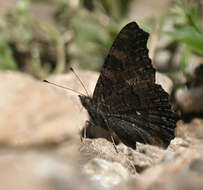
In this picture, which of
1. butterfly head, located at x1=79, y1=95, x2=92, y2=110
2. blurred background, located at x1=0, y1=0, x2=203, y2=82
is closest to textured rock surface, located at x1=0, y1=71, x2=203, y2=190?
butterfly head, located at x1=79, y1=95, x2=92, y2=110

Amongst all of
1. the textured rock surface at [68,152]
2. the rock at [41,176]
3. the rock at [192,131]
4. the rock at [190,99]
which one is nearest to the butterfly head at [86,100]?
the textured rock surface at [68,152]

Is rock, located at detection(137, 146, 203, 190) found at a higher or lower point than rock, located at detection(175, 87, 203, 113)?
lower

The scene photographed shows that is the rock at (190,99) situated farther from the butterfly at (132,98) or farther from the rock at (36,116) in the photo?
the butterfly at (132,98)

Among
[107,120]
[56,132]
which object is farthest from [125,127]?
[56,132]

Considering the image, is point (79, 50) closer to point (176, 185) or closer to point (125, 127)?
point (125, 127)

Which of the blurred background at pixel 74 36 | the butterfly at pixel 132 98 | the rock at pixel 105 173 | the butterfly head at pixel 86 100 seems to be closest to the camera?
the rock at pixel 105 173

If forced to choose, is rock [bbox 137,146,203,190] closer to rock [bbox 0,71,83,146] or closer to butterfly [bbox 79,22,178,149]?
butterfly [bbox 79,22,178,149]

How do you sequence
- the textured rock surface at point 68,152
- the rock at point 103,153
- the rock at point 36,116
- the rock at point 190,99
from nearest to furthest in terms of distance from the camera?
the textured rock surface at point 68,152
the rock at point 103,153
the rock at point 36,116
the rock at point 190,99

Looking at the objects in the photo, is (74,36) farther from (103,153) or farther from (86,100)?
(103,153)

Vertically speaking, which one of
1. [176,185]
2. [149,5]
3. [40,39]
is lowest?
[176,185]
